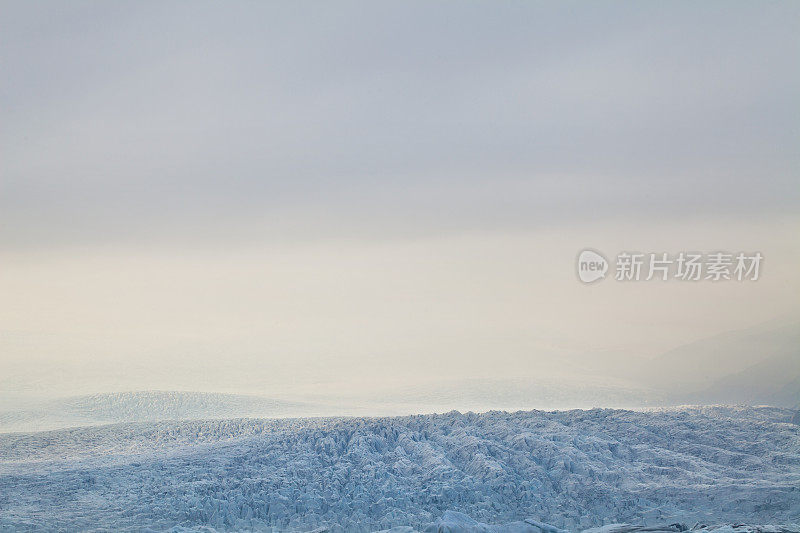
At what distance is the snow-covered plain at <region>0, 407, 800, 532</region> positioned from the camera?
7.63 metres

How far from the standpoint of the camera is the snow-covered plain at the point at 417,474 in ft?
25.0

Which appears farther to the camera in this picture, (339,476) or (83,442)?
(83,442)

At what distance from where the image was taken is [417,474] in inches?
334

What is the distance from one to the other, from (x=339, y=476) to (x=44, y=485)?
10.5 ft

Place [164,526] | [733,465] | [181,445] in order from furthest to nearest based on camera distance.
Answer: [181,445] → [733,465] → [164,526]

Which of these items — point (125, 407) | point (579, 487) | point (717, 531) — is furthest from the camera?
point (125, 407)

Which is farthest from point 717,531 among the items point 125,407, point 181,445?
point 125,407

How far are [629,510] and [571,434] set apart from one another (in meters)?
1.73

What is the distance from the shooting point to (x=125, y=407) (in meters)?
12.5

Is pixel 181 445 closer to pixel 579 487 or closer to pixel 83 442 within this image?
pixel 83 442

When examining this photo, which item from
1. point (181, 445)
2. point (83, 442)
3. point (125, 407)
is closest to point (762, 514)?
point (181, 445)

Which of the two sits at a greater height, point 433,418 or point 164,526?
point 433,418

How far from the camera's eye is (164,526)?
7.41 metres

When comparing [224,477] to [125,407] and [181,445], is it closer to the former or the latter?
[181,445]
